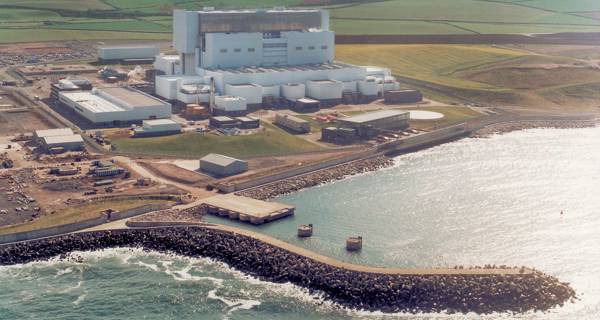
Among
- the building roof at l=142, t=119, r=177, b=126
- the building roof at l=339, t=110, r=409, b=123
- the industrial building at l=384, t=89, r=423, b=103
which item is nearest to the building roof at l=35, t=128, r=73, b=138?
the building roof at l=142, t=119, r=177, b=126

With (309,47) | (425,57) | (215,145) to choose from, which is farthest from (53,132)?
(425,57)

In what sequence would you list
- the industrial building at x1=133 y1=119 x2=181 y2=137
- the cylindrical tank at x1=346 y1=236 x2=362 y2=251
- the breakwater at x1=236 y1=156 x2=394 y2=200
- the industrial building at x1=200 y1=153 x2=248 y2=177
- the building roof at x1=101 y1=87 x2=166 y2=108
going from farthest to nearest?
the building roof at x1=101 y1=87 x2=166 y2=108, the industrial building at x1=133 y1=119 x2=181 y2=137, the industrial building at x1=200 y1=153 x2=248 y2=177, the breakwater at x1=236 y1=156 x2=394 y2=200, the cylindrical tank at x1=346 y1=236 x2=362 y2=251

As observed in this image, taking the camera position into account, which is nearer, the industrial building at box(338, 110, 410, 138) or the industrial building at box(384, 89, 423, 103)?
the industrial building at box(338, 110, 410, 138)

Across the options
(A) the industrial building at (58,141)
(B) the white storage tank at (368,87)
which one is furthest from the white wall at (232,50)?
(A) the industrial building at (58,141)

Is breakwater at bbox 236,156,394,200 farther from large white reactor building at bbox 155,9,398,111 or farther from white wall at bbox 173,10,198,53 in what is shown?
white wall at bbox 173,10,198,53

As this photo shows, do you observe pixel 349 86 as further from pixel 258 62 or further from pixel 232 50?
pixel 232 50
